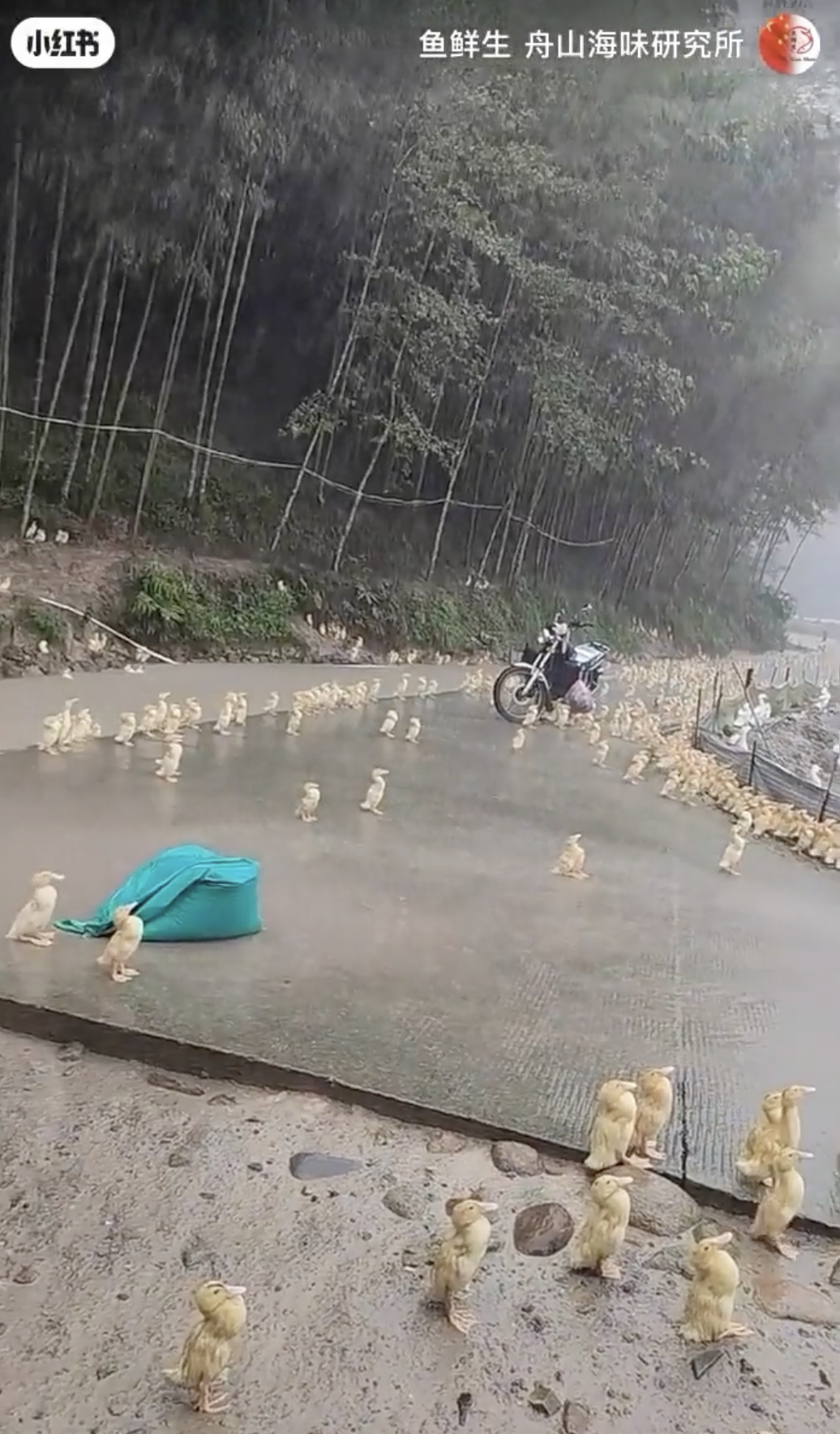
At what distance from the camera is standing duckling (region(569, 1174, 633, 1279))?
111 centimetres

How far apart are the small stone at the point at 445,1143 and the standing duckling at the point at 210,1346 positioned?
40 centimetres

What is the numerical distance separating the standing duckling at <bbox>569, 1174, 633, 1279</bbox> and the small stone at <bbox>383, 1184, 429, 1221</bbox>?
15cm

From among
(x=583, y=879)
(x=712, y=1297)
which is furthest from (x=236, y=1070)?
(x=583, y=879)

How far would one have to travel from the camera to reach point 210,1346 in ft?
3.06

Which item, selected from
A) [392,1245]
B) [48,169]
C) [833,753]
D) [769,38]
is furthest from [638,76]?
[392,1245]

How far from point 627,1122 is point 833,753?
108 cm

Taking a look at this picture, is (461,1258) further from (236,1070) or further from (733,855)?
(733,855)

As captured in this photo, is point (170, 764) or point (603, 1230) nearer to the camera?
point (603, 1230)

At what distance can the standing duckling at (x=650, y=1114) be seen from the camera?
1324 mm

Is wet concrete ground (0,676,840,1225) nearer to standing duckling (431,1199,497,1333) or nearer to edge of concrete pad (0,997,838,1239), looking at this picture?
edge of concrete pad (0,997,838,1239)

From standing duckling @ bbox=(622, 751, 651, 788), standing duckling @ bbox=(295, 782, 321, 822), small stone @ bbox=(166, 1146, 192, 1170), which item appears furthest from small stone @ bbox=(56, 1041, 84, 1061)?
standing duckling @ bbox=(622, 751, 651, 788)

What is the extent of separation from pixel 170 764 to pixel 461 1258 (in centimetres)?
167

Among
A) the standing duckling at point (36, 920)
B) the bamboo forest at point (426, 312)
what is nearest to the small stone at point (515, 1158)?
the standing duckling at point (36, 920)

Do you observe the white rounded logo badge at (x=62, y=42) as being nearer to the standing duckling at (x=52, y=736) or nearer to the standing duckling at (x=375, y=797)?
the standing duckling at (x=52, y=736)
